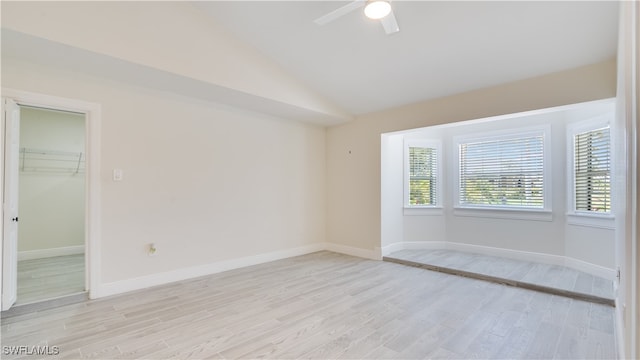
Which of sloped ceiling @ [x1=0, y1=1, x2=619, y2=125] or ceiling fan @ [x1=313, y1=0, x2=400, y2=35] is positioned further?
sloped ceiling @ [x1=0, y1=1, x2=619, y2=125]

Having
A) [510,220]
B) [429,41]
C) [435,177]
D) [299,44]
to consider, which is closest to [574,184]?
[510,220]

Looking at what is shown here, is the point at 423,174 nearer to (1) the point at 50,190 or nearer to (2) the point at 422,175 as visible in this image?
(2) the point at 422,175

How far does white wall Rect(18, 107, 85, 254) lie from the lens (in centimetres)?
508

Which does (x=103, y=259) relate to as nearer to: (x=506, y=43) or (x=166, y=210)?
(x=166, y=210)

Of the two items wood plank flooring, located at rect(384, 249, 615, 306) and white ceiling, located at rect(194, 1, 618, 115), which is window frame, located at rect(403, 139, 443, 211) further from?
white ceiling, located at rect(194, 1, 618, 115)

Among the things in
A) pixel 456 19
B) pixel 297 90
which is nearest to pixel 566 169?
pixel 456 19

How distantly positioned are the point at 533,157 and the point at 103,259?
6310 millimetres

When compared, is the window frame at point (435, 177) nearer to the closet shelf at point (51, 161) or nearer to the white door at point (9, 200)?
the white door at point (9, 200)

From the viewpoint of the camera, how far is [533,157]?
4980mm

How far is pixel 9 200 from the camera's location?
297 centimetres

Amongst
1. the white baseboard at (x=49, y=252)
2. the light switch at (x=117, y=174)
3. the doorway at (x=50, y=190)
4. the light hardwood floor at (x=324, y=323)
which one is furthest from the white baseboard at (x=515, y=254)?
the white baseboard at (x=49, y=252)

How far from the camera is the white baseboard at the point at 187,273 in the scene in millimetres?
3457

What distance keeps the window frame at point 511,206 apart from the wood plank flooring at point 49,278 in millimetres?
5896

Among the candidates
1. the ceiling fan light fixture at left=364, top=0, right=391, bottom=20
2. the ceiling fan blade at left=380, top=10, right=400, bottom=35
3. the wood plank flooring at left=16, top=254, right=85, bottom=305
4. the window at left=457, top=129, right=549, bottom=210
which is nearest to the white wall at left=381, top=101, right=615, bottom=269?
the window at left=457, top=129, right=549, bottom=210
